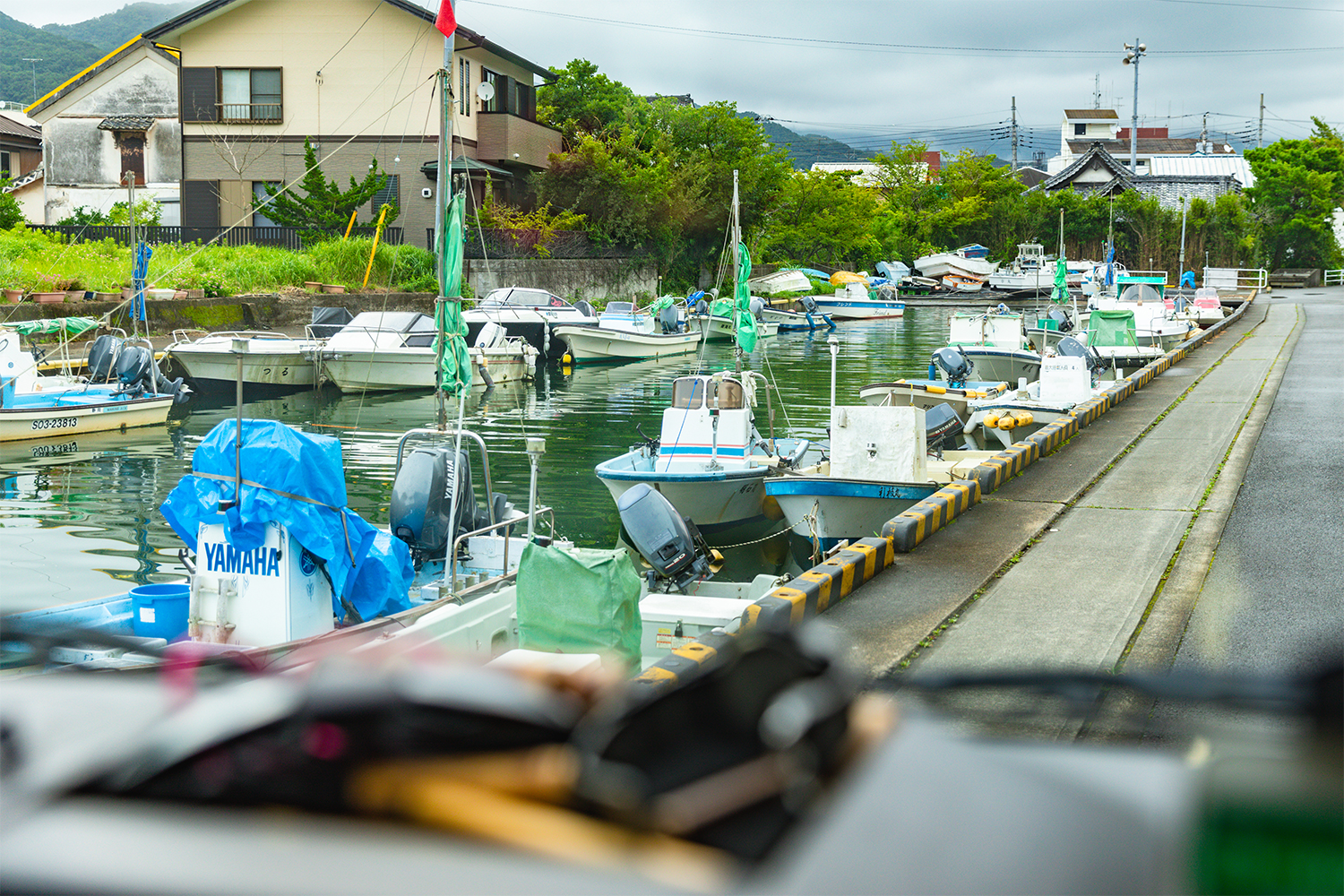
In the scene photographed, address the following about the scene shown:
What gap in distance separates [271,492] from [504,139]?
110 feet

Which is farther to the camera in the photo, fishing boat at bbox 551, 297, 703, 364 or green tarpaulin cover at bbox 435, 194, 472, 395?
fishing boat at bbox 551, 297, 703, 364

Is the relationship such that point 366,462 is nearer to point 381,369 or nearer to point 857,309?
point 381,369

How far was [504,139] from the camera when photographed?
38344 millimetres

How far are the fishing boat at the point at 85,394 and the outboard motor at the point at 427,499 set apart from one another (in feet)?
40.1

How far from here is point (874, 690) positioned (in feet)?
4.24

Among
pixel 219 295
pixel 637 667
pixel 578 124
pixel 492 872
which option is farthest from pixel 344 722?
pixel 578 124

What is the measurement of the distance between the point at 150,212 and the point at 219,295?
1008cm

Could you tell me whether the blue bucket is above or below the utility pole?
below

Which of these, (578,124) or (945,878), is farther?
(578,124)

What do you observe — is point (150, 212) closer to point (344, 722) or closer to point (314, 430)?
point (314, 430)

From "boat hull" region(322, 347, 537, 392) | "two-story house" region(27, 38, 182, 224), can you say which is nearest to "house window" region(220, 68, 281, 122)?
"two-story house" region(27, 38, 182, 224)

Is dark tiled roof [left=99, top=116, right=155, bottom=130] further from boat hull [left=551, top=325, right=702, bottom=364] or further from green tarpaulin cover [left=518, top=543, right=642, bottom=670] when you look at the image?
green tarpaulin cover [left=518, top=543, right=642, bottom=670]

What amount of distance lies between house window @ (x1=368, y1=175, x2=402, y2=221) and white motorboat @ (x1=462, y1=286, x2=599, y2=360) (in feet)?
17.9

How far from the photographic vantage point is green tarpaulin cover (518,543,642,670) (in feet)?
21.3
